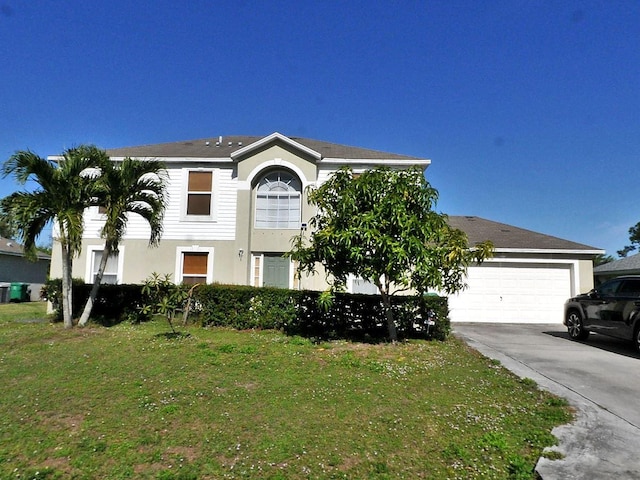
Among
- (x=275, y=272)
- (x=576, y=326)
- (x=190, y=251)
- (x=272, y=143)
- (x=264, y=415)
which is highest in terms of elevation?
(x=272, y=143)

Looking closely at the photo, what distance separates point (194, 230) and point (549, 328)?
1306cm

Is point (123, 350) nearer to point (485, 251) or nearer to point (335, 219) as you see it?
point (335, 219)

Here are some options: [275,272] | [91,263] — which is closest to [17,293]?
A: [91,263]

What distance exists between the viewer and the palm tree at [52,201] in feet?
30.7

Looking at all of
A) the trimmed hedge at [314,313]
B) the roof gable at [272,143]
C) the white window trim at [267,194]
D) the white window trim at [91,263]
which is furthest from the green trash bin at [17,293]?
the roof gable at [272,143]

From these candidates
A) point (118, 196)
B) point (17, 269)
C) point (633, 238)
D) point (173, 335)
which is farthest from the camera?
point (633, 238)

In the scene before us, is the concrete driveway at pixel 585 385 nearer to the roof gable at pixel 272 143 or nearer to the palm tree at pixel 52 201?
the roof gable at pixel 272 143

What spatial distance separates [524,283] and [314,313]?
9.10 metres

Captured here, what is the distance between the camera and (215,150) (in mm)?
Answer: 15547

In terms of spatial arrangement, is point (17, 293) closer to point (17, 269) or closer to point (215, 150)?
point (17, 269)

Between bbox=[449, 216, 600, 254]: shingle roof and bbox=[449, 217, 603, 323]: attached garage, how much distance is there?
38 millimetres

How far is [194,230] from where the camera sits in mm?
14094

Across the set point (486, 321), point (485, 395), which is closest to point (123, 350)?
point (485, 395)

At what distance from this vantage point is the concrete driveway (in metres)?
3.56
